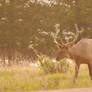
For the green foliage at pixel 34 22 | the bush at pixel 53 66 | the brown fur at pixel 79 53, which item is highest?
the green foliage at pixel 34 22

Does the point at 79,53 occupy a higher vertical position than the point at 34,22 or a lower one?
lower

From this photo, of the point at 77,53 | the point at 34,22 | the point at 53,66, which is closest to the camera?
the point at 77,53

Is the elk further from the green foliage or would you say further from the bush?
the green foliage

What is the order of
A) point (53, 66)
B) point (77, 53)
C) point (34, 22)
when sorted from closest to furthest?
point (77, 53) → point (53, 66) → point (34, 22)

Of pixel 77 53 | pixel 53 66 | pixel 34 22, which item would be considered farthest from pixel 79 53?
pixel 34 22

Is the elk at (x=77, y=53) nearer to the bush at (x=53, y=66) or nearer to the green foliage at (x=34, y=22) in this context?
the bush at (x=53, y=66)

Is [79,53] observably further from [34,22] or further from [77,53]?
[34,22]

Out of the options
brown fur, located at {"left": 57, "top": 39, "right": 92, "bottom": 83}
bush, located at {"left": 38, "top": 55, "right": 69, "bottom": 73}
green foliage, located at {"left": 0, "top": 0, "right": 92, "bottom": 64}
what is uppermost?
green foliage, located at {"left": 0, "top": 0, "right": 92, "bottom": 64}

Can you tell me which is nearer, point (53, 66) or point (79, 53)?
point (79, 53)

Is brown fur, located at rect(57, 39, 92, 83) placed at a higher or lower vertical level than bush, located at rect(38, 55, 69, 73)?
higher

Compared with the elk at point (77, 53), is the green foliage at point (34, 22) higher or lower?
higher

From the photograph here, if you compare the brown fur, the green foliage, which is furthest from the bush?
the green foliage

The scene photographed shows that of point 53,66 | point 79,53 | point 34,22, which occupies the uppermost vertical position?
point 34,22

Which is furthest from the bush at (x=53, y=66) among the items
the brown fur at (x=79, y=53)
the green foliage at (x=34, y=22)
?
the green foliage at (x=34, y=22)
